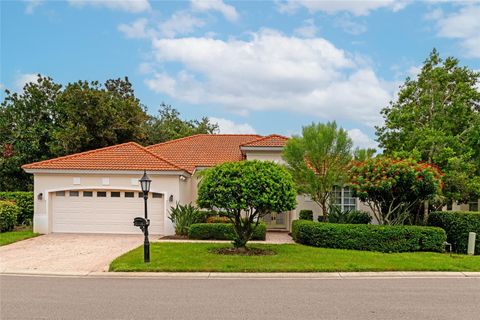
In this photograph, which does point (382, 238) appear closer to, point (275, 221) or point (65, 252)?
point (275, 221)

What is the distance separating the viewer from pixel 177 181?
18.0 metres

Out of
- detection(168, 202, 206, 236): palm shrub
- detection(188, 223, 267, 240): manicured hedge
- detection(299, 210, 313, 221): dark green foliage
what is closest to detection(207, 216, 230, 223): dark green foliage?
detection(168, 202, 206, 236): palm shrub

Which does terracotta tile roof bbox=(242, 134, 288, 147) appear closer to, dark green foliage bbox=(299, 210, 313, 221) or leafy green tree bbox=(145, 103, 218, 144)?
dark green foliage bbox=(299, 210, 313, 221)

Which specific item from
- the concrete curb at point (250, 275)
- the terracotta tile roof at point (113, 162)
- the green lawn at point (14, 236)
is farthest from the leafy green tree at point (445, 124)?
the green lawn at point (14, 236)

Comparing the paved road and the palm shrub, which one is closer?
the paved road

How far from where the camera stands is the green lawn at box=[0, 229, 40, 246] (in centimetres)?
1531

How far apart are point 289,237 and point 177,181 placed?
5695 mm

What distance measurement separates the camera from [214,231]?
16.3m

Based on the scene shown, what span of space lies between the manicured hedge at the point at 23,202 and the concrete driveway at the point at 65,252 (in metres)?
3.45

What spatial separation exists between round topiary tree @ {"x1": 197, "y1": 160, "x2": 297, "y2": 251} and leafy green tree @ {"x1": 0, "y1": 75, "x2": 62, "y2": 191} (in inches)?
692

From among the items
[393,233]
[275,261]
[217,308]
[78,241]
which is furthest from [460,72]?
[78,241]

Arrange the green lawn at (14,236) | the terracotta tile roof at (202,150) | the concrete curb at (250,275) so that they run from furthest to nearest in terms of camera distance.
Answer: the terracotta tile roof at (202,150)
the green lawn at (14,236)
the concrete curb at (250,275)

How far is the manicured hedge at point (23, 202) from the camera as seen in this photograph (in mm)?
19594

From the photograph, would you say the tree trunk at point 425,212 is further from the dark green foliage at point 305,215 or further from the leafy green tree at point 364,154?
the dark green foliage at point 305,215
